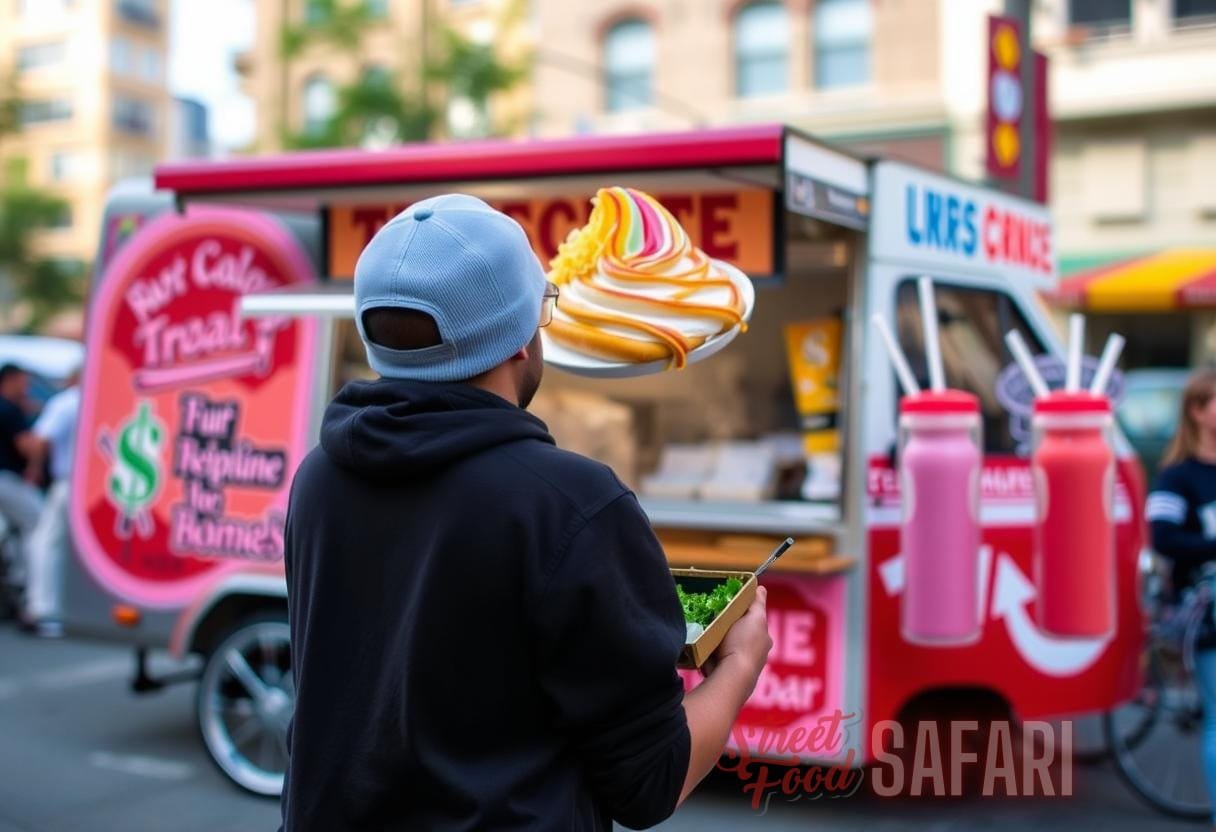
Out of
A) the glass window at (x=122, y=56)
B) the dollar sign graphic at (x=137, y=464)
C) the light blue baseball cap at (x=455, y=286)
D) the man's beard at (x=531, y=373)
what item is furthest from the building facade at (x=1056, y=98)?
the glass window at (x=122, y=56)

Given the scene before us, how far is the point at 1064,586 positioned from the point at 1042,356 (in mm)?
1258

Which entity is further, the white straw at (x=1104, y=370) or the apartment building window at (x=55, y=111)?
the apartment building window at (x=55, y=111)

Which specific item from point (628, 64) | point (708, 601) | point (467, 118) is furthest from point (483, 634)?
point (628, 64)

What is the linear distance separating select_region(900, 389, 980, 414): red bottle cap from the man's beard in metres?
2.85

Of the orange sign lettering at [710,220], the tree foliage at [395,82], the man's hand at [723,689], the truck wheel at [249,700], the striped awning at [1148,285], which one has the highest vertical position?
the tree foliage at [395,82]

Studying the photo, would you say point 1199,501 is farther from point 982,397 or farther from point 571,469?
point 571,469

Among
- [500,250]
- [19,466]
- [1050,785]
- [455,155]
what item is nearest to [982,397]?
[1050,785]

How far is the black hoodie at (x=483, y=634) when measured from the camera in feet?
5.52

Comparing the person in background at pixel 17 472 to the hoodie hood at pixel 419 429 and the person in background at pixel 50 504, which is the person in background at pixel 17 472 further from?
the hoodie hood at pixel 419 429

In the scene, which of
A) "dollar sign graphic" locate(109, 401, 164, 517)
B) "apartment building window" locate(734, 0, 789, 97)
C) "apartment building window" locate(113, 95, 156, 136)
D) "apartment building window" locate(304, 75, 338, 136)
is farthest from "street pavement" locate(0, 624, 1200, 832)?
"apartment building window" locate(113, 95, 156, 136)

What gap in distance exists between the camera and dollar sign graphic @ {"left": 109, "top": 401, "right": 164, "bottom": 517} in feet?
19.2

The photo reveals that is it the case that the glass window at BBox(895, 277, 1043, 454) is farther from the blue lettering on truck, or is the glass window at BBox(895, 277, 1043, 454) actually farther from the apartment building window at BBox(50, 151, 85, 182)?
the apartment building window at BBox(50, 151, 85, 182)

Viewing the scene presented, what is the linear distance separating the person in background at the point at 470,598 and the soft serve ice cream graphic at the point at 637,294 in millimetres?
816

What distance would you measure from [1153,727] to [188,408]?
4.12 m
